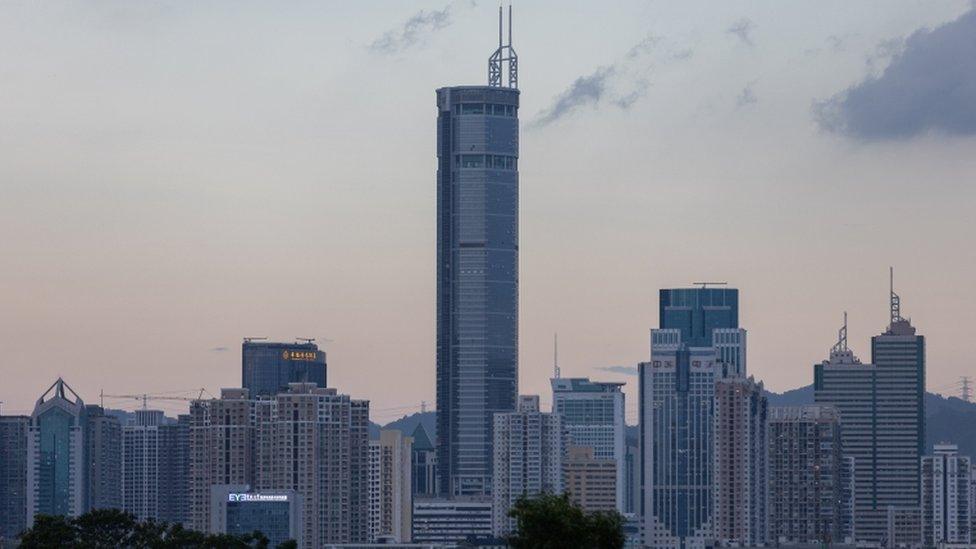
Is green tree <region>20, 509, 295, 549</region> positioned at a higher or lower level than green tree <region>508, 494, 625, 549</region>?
lower

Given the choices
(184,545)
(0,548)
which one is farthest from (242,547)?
(0,548)

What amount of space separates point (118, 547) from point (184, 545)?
4.34m

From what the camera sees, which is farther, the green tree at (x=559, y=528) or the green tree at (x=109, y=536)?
the green tree at (x=109, y=536)

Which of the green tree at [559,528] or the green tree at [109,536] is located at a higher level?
the green tree at [559,528]

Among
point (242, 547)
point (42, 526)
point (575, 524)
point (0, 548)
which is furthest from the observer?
point (0, 548)

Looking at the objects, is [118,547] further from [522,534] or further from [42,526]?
[522,534]

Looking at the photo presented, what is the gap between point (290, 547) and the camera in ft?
394

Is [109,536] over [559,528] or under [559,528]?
under

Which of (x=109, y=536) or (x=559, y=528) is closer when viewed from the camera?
(x=559, y=528)

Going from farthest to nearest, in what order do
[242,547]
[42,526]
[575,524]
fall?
[242,547]
[42,526]
[575,524]

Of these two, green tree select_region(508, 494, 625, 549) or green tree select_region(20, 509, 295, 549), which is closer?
green tree select_region(508, 494, 625, 549)

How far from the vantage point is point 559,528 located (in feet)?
242

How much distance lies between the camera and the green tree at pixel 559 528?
242 feet

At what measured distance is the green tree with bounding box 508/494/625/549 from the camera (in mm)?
73688
